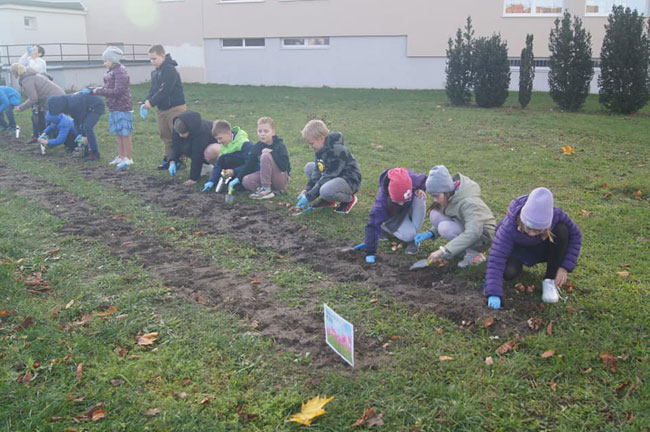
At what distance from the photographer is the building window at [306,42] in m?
22.6

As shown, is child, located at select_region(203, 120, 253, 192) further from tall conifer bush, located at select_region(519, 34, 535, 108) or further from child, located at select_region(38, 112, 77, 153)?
tall conifer bush, located at select_region(519, 34, 535, 108)

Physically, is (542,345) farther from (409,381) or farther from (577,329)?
(409,381)

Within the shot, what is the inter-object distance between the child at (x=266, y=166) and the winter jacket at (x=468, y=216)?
293 centimetres

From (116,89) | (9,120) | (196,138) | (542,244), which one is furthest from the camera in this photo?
(9,120)

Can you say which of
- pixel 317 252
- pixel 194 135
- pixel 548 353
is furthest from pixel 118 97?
pixel 548 353

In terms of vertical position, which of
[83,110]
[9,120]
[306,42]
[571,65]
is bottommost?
[9,120]

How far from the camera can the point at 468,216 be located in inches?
178

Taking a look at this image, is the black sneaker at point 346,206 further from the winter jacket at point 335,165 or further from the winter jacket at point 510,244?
the winter jacket at point 510,244

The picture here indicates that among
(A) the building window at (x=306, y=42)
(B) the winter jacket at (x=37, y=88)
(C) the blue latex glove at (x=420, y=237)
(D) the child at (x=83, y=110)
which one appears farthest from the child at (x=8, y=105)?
(A) the building window at (x=306, y=42)

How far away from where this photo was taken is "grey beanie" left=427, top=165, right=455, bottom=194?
176 inches

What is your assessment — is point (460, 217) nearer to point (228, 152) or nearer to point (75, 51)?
point (228, 152)

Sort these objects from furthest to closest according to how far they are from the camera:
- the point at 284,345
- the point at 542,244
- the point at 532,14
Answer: the point at 532,14
the point at 542,244
the point at 284,345

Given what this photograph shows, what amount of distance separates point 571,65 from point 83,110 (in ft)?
38.6

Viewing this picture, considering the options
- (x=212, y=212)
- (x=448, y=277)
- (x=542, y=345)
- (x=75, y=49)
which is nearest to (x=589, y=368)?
(x=542, y=345)
